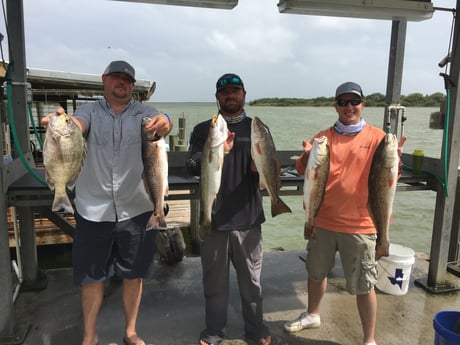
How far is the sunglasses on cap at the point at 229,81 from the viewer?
272 centimetres

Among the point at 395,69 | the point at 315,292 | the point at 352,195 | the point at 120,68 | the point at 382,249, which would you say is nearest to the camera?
the point at 120,68

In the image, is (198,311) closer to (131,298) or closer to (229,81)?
(131,298)


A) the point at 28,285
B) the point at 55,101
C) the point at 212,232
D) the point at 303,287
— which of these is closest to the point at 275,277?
the point at 303,287

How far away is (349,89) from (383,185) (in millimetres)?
760

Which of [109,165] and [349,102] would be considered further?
[349,102]

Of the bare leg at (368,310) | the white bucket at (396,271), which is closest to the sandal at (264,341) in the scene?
the bare leg at (368,310)

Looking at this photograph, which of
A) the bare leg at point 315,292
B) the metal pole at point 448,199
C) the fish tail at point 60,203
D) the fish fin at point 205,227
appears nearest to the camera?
the fish tail at point 60,203

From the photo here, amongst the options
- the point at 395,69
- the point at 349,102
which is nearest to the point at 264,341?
the point at 349,102

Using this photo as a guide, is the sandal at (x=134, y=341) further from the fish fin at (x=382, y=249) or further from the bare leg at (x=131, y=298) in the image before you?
the fish fin at (x=382, y=249)

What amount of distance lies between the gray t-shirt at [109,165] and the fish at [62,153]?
11.0 inches

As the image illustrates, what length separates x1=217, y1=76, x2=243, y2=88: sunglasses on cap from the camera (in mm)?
2721

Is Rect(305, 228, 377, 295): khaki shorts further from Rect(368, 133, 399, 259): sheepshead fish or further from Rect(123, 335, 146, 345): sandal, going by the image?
Rect(123, 335, 146, 345): sandal

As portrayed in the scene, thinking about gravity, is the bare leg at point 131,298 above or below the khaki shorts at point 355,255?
below

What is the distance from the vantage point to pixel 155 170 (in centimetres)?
250
